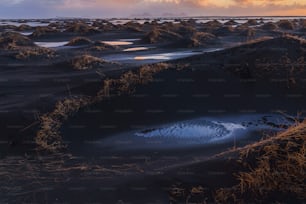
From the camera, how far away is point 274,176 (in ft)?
21.0

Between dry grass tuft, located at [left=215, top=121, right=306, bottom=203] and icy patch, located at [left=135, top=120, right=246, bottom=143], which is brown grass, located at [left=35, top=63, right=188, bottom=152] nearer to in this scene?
icy patch, located at [left=135, top=120, right=246, bottom=143]

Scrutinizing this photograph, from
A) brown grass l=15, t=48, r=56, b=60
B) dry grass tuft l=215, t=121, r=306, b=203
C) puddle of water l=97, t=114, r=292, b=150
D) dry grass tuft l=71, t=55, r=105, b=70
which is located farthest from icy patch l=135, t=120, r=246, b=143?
brown grass l=15, t=48, r=56, b=60

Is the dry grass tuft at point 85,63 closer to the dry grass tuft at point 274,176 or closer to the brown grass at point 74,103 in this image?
the brown grass at point 74,103

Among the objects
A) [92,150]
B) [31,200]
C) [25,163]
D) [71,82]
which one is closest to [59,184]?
[31,200]

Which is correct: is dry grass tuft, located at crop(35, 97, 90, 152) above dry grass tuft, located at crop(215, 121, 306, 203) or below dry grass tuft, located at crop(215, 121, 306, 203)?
below

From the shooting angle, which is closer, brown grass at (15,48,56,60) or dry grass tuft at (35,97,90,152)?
dry grass tuft at (35,97,90,152)

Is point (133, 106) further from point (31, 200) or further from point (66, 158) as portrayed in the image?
point (31, 200)

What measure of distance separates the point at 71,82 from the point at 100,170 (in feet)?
32.8

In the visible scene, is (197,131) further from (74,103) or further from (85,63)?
(85,63)

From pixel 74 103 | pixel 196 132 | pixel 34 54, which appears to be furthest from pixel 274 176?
pixel 34 54

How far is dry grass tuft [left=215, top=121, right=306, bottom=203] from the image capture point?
623 centimetres

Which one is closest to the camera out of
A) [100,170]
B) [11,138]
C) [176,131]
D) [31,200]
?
[31,200]

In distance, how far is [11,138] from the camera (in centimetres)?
1103

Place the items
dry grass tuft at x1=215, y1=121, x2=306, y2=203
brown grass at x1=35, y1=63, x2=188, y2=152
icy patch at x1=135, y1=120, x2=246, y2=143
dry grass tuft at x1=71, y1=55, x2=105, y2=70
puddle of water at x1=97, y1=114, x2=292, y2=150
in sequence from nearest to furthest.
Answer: dry grass tuft at x1=215, y1=121, x2=306, y2=203 < brown grass at x1=35, y1=63, x2=188, y2=152 < puddle of water at x1=97, y1=114, x2=292, y2=150 < icy patch at x1=135, y1=120, x2=246, y2=143 < dry grass tuft at x1=71, y1=55, x2=105, y2=70
